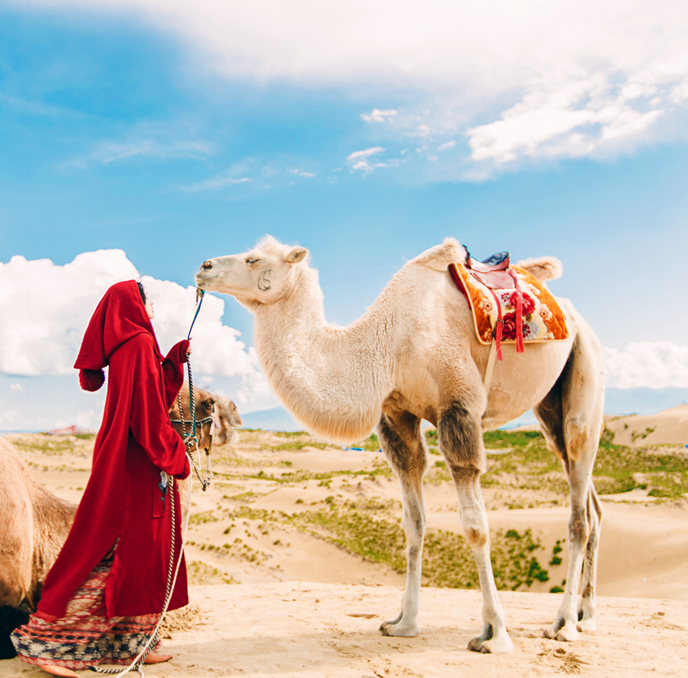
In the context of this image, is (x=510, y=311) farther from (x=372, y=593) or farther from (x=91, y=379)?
(x=372, y=593)

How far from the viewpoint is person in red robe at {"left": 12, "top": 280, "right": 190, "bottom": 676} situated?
4.01m

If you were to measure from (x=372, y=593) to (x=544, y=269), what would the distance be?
5000 mm

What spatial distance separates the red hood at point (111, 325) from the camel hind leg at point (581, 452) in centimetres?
442

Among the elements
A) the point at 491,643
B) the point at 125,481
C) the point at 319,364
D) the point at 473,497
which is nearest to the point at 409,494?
the point at 473,497

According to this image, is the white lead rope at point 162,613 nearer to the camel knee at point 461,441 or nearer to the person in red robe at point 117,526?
the person in red robe at point 117,526

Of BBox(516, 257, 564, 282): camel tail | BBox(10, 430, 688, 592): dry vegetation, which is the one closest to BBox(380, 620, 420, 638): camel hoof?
BBox(516, 257, 564, 282): camel tail

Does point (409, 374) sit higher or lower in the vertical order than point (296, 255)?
lower

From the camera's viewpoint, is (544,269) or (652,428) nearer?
(544,269)

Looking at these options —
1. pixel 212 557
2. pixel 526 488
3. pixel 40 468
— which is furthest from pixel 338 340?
pixel 40 468

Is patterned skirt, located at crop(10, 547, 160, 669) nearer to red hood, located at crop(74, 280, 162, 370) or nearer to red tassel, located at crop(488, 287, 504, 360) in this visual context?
red hood, located at crop(74, 280, 162, 370)

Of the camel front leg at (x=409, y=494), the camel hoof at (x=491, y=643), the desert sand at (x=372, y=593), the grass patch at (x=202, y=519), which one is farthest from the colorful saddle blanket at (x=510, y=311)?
the grass patch at (x=202, y=519)

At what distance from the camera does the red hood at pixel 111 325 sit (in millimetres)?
4281

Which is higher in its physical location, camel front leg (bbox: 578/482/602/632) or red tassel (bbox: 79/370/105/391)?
red tassel (bbox: 79/370/105/391)

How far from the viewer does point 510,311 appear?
18.2 feet
